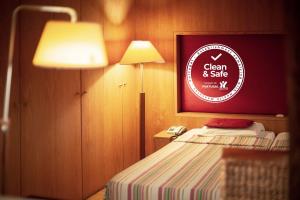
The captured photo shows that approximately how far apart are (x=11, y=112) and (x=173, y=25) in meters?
2.08

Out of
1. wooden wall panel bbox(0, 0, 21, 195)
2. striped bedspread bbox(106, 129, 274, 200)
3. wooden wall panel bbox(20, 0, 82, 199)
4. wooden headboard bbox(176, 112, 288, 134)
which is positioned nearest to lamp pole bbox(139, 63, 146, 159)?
wooden headboard bbox(176, 112, 288, 134)

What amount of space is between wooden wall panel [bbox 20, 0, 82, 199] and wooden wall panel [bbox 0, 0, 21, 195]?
0.23 ft

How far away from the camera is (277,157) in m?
2.66

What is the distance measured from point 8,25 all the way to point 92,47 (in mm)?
2557

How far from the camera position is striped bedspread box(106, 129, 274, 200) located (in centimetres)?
348

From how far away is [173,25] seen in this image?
219 inches

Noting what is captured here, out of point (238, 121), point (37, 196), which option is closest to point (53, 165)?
point (37, 196)

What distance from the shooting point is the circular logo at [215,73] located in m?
5.49

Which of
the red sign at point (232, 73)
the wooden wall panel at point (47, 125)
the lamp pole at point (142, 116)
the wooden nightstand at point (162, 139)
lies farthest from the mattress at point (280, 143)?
the wooden wall panel at point (47, 125)

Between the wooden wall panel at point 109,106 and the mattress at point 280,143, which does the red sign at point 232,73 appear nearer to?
the mattress at point 280,143

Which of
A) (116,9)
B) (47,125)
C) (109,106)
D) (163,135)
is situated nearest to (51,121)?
(47,125)

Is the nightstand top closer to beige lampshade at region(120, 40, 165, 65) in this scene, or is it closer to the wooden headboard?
the wooden headboard

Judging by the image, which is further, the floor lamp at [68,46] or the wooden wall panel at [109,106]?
the wooden wall panel at [109,106]

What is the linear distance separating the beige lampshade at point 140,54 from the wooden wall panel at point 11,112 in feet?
3.76
